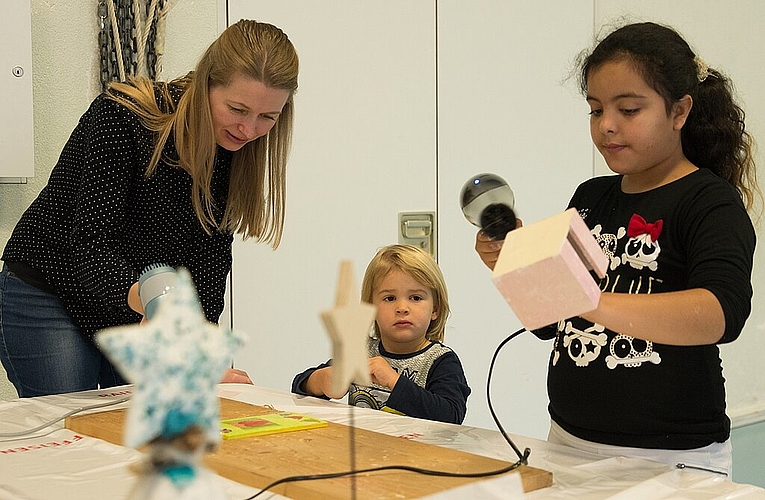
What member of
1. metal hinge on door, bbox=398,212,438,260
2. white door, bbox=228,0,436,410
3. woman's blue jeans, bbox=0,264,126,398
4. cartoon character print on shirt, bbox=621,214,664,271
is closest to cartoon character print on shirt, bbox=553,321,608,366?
cartoon character print on shirt, bbox=621,214,664,271

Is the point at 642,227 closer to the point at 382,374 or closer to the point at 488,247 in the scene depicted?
the point at 488,247

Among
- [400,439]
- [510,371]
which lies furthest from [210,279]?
[510,371]

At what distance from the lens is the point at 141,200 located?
157 cm

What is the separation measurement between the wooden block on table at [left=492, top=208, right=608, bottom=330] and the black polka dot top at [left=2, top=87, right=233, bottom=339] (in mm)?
760

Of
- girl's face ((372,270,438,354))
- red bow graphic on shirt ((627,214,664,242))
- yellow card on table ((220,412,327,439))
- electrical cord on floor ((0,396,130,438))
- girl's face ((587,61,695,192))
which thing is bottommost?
electrical cord on floor ((0,396,130,438))

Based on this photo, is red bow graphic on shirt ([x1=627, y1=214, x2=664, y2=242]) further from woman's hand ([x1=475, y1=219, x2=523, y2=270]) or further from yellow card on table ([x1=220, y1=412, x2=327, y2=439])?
yellow card on table ([x1=220, y1=412, x2=327, y2=439])

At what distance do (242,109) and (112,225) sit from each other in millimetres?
287

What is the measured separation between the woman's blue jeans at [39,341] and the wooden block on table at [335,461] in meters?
0.43

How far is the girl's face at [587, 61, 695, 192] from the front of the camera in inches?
47.9

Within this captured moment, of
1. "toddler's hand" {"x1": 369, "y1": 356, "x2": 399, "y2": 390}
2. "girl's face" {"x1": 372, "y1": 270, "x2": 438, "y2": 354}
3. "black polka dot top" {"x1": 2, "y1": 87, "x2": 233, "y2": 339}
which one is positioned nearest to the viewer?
"black polka dot top" {"x1": 2, "y1": 87, "x2": 233, "y2": 339}

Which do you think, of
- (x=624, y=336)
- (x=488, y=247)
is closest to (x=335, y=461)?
(x=488, y=247)

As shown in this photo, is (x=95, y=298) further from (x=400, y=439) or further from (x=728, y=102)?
(x=728, y=102)

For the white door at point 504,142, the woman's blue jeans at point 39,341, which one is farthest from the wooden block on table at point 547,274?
the white door at point 504,142

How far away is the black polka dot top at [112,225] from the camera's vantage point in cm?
149
